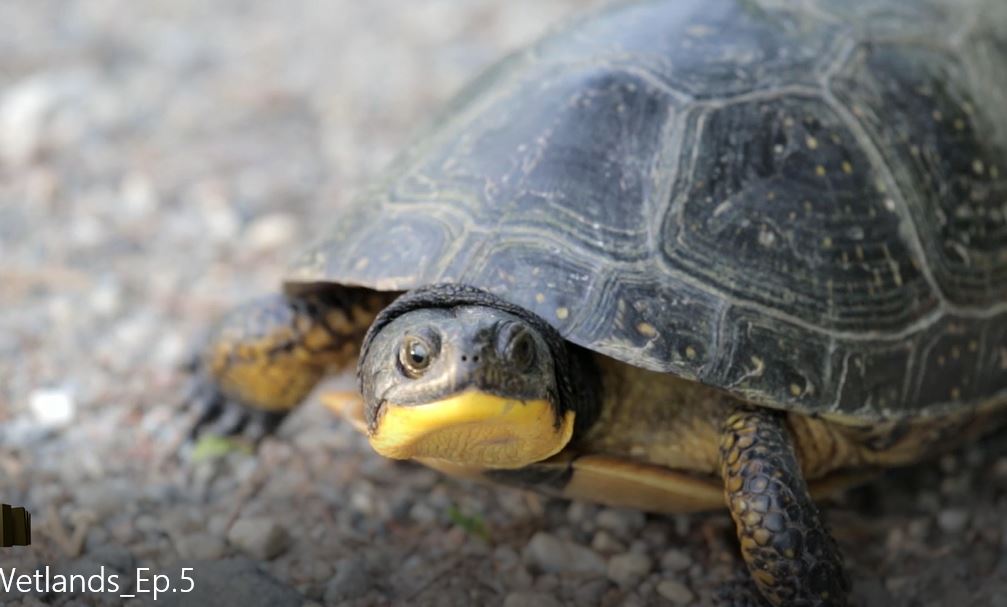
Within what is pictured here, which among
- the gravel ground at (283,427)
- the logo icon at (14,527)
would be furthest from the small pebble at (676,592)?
the logo icon at (14,527)

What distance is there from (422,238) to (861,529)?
165cm

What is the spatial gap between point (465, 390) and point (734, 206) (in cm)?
105

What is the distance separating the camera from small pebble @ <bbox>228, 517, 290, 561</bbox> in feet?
9.61

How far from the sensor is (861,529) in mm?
3225

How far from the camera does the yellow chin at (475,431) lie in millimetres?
2297

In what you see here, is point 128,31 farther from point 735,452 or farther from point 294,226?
point 735,452

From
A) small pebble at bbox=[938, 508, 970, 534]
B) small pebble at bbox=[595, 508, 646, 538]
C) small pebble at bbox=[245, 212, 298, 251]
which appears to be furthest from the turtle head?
small pebble at bbox=[245, 212, 298, 251]

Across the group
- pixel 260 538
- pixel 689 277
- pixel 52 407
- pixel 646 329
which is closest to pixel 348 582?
pixel 260 538

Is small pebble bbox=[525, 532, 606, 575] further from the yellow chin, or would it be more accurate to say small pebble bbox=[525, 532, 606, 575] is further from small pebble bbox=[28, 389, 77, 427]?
small pebble bbox=[28, 389, 77, 427]

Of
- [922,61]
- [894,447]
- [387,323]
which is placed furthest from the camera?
[922,61]

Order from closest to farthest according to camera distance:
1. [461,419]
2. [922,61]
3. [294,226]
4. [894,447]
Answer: [461,419] < [894,447] < [922,61] < [294,226]

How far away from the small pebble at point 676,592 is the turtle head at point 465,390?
65 cm

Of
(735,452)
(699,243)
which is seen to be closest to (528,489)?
(735,452)

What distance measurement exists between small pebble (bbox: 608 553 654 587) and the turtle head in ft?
2.00
